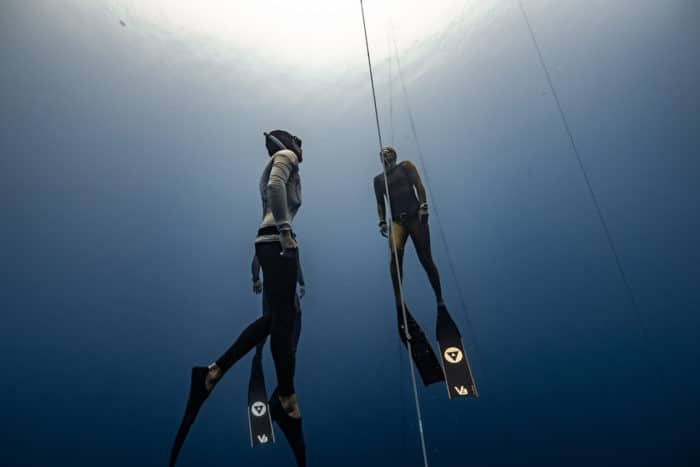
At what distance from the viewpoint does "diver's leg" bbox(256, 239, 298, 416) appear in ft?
5.27

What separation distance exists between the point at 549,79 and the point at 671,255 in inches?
60.5

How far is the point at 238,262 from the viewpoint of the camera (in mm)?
2809

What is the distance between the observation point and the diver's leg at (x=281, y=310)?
1.61 metres

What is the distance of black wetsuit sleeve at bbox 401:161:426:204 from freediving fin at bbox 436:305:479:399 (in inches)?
27.5

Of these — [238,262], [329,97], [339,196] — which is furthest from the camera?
[329,97]

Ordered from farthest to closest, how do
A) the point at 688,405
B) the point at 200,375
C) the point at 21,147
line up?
the point at 21,147
the point at 688,405
the point at 200,375

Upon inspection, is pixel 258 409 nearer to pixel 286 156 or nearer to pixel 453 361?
pixel 453 361

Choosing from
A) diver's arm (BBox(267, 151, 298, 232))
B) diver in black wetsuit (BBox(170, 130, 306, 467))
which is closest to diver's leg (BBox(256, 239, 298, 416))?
diver in black wetsuit (BBox(170, 130, 306, 467))

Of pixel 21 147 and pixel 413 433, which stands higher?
pixel 21 147

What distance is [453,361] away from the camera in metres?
1.98

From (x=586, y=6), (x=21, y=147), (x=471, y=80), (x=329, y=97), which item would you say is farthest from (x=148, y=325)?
(x=586, y=6)

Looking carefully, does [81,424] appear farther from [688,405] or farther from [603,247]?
[688,405]

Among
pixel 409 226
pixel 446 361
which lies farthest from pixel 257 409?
pixel 409 226

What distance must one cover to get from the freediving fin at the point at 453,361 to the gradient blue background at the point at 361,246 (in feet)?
1.96
